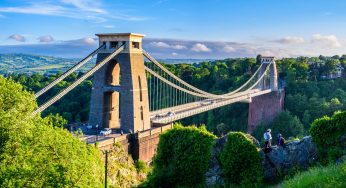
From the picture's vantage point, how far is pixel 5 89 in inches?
522

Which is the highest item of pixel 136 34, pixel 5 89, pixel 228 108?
pixel 136 34

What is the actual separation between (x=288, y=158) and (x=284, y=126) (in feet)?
109

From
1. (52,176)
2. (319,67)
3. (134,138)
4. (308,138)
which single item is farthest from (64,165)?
(319,67)

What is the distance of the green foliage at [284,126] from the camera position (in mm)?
43656

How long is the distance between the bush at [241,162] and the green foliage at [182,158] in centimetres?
96

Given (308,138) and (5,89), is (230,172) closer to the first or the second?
(308,138)

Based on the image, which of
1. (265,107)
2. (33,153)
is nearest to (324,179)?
(33,153)

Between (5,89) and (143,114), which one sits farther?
(143,114)

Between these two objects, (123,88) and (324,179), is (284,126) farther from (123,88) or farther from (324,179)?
(324,179)

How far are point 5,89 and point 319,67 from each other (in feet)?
176

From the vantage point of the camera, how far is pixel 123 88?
81.5 feet

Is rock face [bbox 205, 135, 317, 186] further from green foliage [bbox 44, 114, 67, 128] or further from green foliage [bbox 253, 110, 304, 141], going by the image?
green foliage [bbox 253, 110, 304, 141]

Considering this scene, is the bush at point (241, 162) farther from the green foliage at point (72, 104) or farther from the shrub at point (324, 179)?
the green foliage at point (72, 104)

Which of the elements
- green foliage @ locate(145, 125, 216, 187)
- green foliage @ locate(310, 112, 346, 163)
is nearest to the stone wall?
green foliage @ locate(145, 125, 216, 187)
